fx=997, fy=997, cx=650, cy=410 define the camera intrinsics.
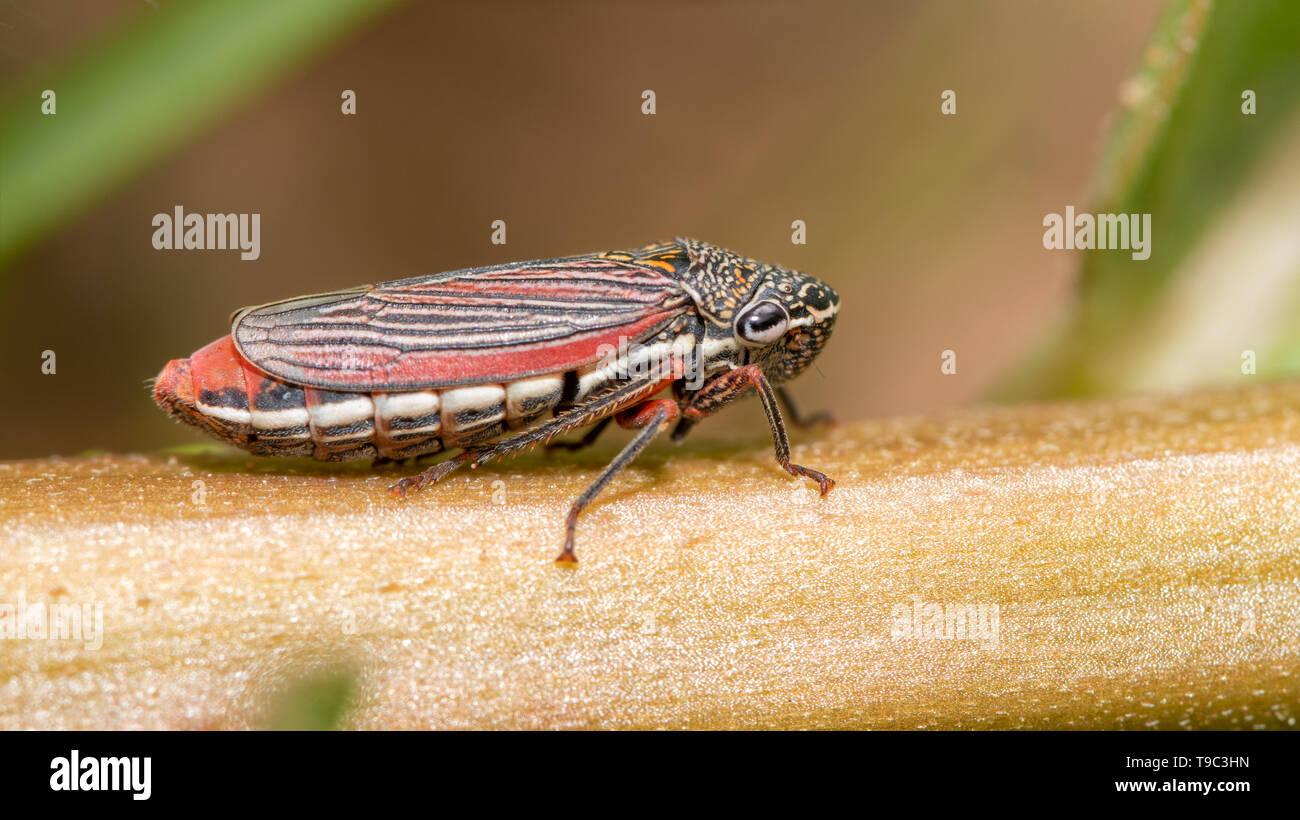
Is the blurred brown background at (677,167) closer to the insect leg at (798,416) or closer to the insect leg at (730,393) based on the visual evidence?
the insect leg at (798,416)

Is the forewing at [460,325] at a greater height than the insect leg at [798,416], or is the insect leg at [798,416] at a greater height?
the forewing at [460,325]

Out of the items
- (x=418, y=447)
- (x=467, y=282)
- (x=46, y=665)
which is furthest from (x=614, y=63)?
(x=46, y=665)

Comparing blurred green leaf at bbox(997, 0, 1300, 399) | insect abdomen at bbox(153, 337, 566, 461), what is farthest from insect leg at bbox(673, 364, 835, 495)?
blurred green leaf at bbox(997, 0, 1300, 399)

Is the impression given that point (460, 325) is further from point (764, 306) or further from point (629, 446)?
point (764, 306)

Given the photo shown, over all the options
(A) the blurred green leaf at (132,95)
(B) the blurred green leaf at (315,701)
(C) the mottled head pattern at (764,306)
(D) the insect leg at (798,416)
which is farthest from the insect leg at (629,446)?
(A) the blurred green leaf at (132,95)

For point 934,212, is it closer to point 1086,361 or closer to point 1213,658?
point 1086,361

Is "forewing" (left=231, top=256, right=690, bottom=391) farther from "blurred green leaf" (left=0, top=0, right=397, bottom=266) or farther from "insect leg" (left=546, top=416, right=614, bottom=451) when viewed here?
"blurred green leaf" (left=0, top=0, right=397, bottom=266)
